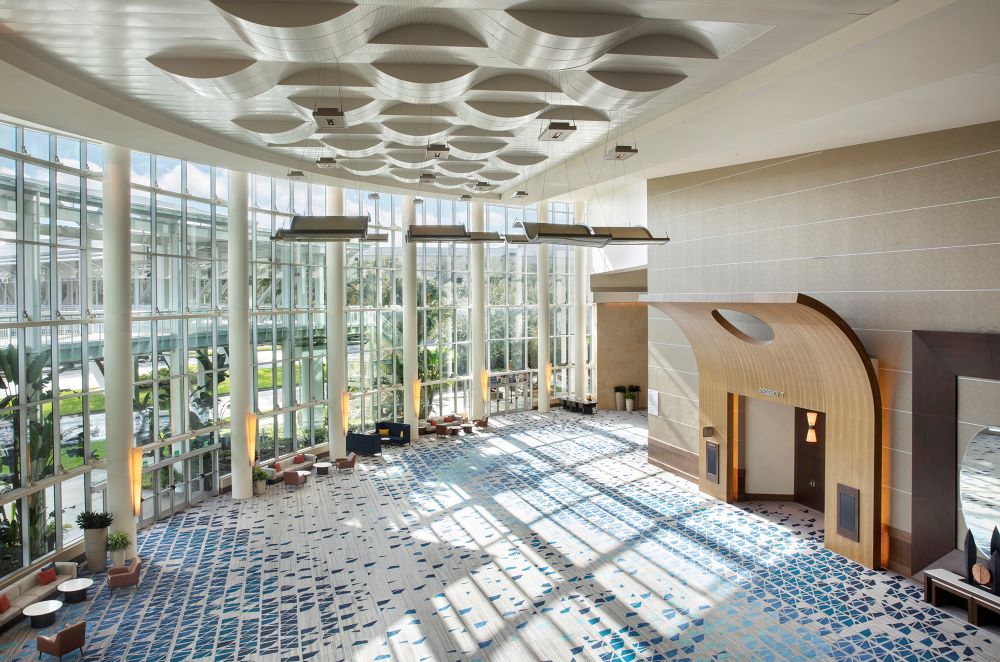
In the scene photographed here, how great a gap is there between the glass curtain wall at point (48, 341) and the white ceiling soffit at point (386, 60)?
1.88 meters

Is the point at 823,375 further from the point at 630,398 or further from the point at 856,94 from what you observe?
the point at 630,398

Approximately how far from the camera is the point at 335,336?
58.2 feet

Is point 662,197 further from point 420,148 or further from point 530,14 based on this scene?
point 530,14

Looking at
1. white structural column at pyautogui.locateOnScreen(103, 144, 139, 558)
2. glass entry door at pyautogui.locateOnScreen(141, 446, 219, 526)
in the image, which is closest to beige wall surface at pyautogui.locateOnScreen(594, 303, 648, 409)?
glass entry door at pyautogui.locateOnScreen(141, 446, 219, 526)

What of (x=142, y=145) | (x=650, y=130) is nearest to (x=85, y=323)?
(x=142, y=145)

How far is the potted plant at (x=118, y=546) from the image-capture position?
10844mm

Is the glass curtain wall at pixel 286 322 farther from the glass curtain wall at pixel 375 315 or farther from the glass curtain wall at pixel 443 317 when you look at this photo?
the glass curtain wall at pixel 443 317

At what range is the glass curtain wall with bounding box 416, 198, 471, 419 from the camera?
72.4 feet

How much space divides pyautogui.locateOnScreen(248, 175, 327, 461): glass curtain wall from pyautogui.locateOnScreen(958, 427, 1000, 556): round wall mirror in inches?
602

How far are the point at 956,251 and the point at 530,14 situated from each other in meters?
7.63

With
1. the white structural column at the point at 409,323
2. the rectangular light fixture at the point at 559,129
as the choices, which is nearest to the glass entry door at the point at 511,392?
the white structural column at the point at 409,323

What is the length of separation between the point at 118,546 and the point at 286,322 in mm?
7625

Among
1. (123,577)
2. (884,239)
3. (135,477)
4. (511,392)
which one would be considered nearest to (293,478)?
(135,477)

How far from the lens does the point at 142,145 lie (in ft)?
36.0
